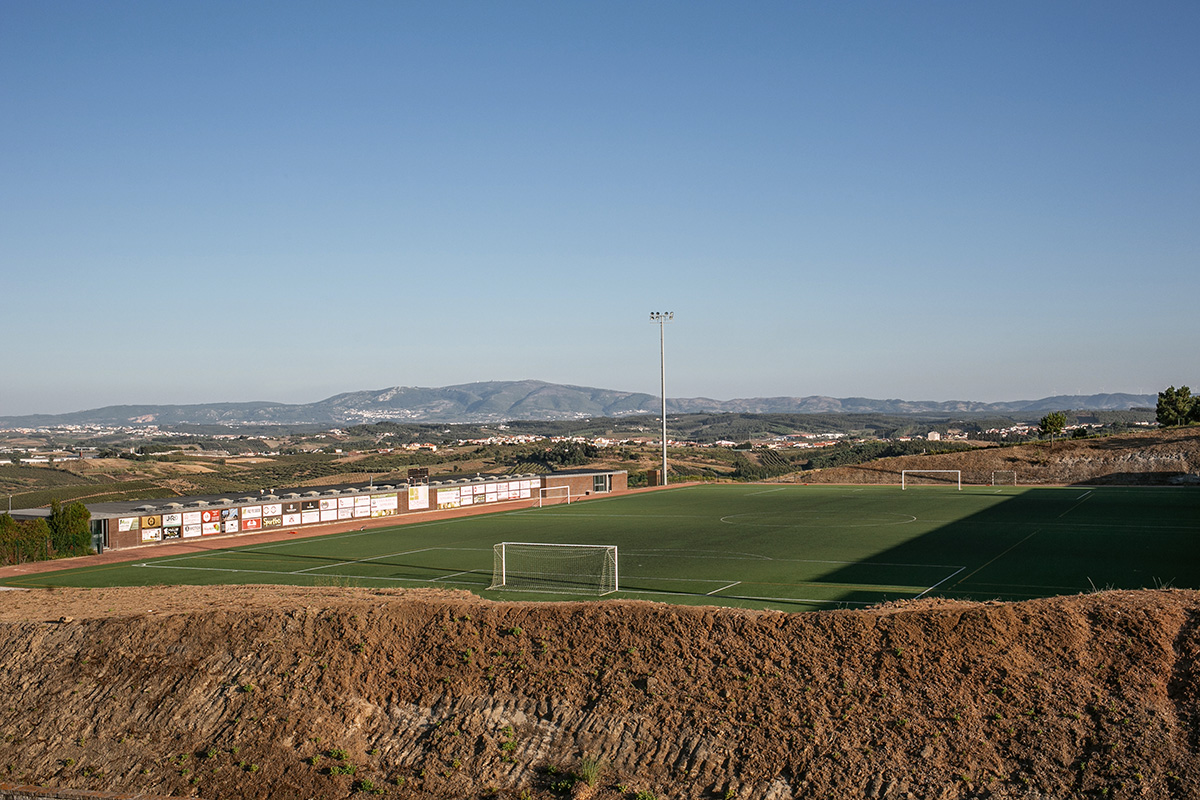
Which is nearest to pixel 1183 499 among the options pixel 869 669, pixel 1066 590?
pixel 1066 590

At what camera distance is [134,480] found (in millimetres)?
102188

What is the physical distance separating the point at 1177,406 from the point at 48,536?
359 feet

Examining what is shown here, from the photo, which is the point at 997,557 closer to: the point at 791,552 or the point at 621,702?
the point at 791,552

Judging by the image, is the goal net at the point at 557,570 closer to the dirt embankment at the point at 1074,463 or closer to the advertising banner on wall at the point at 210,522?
the advertising banner on wall at the point at 210,522

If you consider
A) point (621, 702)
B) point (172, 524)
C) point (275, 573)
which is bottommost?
point (275, 573)

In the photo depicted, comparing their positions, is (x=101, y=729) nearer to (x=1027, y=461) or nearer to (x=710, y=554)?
(x=710, y=554)

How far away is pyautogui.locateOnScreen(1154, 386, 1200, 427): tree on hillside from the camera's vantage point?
99812 millimetres

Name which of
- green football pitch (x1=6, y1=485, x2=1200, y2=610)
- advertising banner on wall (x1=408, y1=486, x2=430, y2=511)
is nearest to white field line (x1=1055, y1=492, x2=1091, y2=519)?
green football pitch (x1=6, y1=485, x2=1200, y2=610)

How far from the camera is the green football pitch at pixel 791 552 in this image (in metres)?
25.1

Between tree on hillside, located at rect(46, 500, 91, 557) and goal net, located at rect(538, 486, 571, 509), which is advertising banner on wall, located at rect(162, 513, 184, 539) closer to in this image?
tree on hillside, located at rect(46, 500, 91, 557)

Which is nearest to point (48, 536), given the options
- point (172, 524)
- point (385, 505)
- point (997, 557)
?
point (172, 524)

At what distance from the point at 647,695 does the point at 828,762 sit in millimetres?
2831

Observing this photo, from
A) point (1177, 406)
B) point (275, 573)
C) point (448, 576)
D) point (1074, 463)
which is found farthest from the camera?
point (1177, 406)

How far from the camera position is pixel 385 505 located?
52.8m
